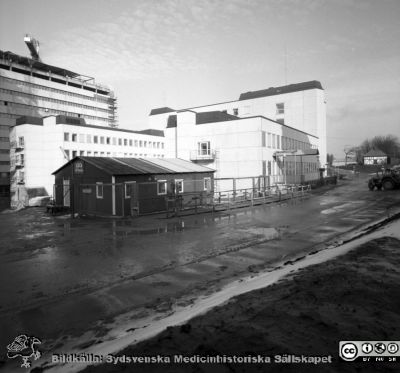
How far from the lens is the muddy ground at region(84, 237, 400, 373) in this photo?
3549mm

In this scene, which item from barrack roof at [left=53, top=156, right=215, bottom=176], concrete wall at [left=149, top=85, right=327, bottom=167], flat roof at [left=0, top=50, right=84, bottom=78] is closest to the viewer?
barrack roof at [left=53, top=156, right=215, bottom=176]

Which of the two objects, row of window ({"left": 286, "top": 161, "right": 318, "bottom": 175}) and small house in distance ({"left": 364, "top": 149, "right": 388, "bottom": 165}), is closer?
row of window ({"left": 286, "top": 161, "right": 318, "bottom": 175})

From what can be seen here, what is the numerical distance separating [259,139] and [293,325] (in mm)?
36950

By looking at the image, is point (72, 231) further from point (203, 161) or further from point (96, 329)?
point (203, 161)

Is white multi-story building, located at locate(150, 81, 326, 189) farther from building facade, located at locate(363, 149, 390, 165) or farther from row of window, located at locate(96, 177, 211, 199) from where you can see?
building facade, located at locate(363, 149, 390, 165)

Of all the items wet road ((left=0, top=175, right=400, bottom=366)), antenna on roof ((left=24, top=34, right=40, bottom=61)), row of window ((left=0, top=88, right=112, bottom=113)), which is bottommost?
wet road ((left=0, top=175, right=400, bottom=366))

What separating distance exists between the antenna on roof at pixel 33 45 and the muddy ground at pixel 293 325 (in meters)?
125

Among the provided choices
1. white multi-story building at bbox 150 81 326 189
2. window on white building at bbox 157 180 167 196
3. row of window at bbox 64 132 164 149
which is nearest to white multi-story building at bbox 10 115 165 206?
row of window at bbox 64 132 164 149

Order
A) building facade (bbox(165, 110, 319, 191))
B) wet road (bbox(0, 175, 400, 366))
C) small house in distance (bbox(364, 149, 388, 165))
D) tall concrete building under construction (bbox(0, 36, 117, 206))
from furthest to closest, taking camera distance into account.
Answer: small house in distance (bbox(364, 149, 388, 165))
tall concrete building under construction (bbox(0, 36, 117, 206))
building facade (bbox(165, 110, 319, 191))
wet road (bbox(0, 175, 400, 366))

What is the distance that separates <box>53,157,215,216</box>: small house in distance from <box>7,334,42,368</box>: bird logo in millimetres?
15537

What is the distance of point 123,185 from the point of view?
22078 millimetres

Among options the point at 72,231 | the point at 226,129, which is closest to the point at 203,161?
the point at 226,129

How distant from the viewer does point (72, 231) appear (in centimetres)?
1652

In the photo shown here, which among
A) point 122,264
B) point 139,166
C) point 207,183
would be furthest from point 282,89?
point 122,264
